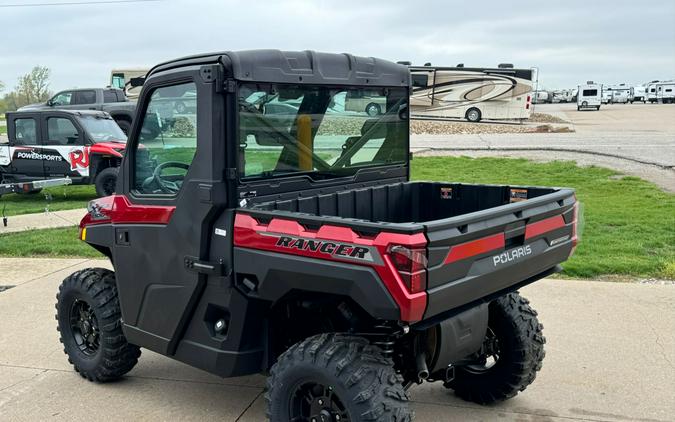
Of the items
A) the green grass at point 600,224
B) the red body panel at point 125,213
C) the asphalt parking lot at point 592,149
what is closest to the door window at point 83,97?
the green grass at point 600,224

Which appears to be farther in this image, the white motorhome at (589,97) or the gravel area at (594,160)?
the white motorhome at (589,97)

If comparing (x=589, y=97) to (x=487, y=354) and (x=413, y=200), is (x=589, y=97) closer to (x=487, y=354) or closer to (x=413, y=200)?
(x=413, y=200)

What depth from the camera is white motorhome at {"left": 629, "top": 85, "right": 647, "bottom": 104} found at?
7294cm

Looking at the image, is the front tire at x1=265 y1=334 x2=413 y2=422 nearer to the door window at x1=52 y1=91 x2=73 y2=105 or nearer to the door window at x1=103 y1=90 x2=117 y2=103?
the door window at x1=103 y1=90 x2=117 y2=103

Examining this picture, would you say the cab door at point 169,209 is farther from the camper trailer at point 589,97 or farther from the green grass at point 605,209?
the camper trailer at point 589,97

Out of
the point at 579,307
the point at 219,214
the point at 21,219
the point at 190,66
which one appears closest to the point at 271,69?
the point at 190,66

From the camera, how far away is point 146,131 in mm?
3912

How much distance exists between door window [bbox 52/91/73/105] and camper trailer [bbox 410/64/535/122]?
17.6 m

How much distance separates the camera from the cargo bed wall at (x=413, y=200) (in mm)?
4027

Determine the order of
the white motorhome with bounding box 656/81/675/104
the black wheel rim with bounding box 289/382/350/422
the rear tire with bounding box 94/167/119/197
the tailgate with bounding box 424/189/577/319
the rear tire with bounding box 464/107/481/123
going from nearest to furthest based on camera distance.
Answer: the tailgate with bounding box 424/189/577/319
the black wheel rim with bounding box 289/382/350/422
the rear tire with bounding box 94/167/119/197
the rear tire with bounding box 464/107/481/123
the white motorhome with bounding box 656/81/675/104

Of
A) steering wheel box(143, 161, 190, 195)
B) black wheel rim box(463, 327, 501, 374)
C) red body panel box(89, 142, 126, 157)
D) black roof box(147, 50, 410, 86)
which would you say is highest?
black roof box(147, 50, 410, 86)

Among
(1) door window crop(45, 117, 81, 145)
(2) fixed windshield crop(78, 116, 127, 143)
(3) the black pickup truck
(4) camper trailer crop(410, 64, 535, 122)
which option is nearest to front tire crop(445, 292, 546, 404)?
(2) fixed windshield crop(78, 116, 127, 143)

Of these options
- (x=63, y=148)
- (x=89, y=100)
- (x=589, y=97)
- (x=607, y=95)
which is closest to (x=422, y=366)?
(x=63, y=148)

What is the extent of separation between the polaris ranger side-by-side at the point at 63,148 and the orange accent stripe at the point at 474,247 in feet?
35.7
